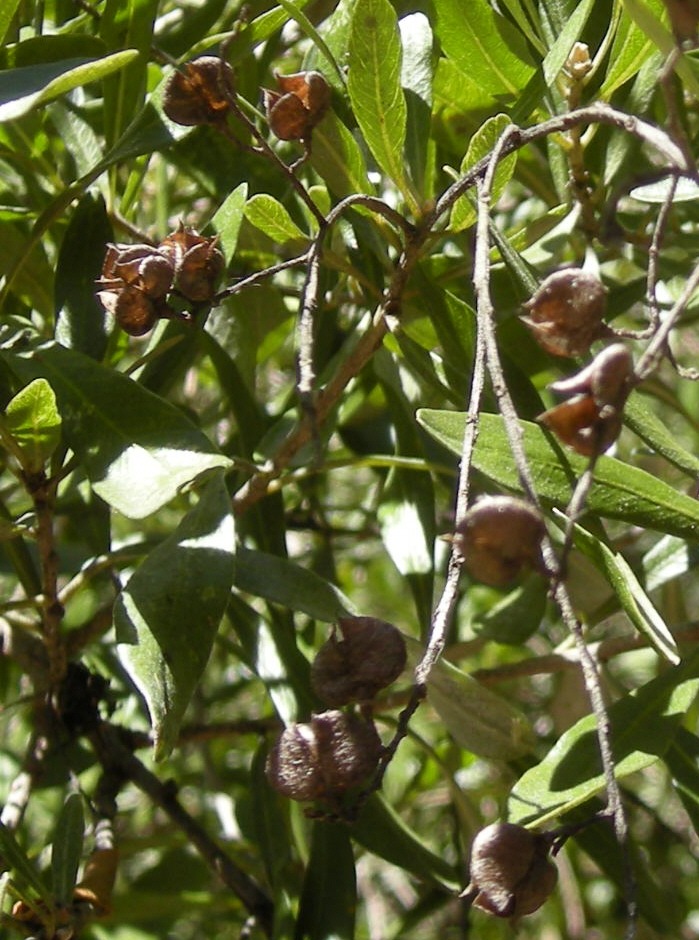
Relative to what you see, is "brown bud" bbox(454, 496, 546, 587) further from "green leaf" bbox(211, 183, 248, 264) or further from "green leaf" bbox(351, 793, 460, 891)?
"green leaf" bbox(351, 793, 460, 891)

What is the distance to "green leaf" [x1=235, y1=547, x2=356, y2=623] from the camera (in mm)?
919

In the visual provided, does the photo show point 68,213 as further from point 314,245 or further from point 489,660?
point 489,660

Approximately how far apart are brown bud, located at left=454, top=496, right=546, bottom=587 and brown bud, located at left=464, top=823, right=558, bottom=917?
170 millimetres

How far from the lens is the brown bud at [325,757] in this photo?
0.71 metres

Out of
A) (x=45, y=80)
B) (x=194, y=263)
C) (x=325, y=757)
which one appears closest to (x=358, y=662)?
(x=325, y=757)

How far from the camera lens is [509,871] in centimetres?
67

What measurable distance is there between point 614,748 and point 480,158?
397 mm

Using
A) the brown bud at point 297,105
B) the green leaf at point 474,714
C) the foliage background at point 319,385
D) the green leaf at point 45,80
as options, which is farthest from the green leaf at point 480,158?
the green leaf at point 474,714

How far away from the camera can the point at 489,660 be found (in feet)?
6.77

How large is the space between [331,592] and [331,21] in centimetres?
43

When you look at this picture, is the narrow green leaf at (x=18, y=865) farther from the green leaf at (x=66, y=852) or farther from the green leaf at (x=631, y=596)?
the green leaf at (x=631, y=596)

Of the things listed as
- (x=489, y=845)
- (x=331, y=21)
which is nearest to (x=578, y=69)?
(x=331, y=21)

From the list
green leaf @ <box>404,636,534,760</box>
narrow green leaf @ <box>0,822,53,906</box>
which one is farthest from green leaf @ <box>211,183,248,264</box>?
narrow green leaf @ <box>0,822,53,906</box>

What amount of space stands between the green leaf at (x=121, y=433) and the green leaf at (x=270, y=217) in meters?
0.14
